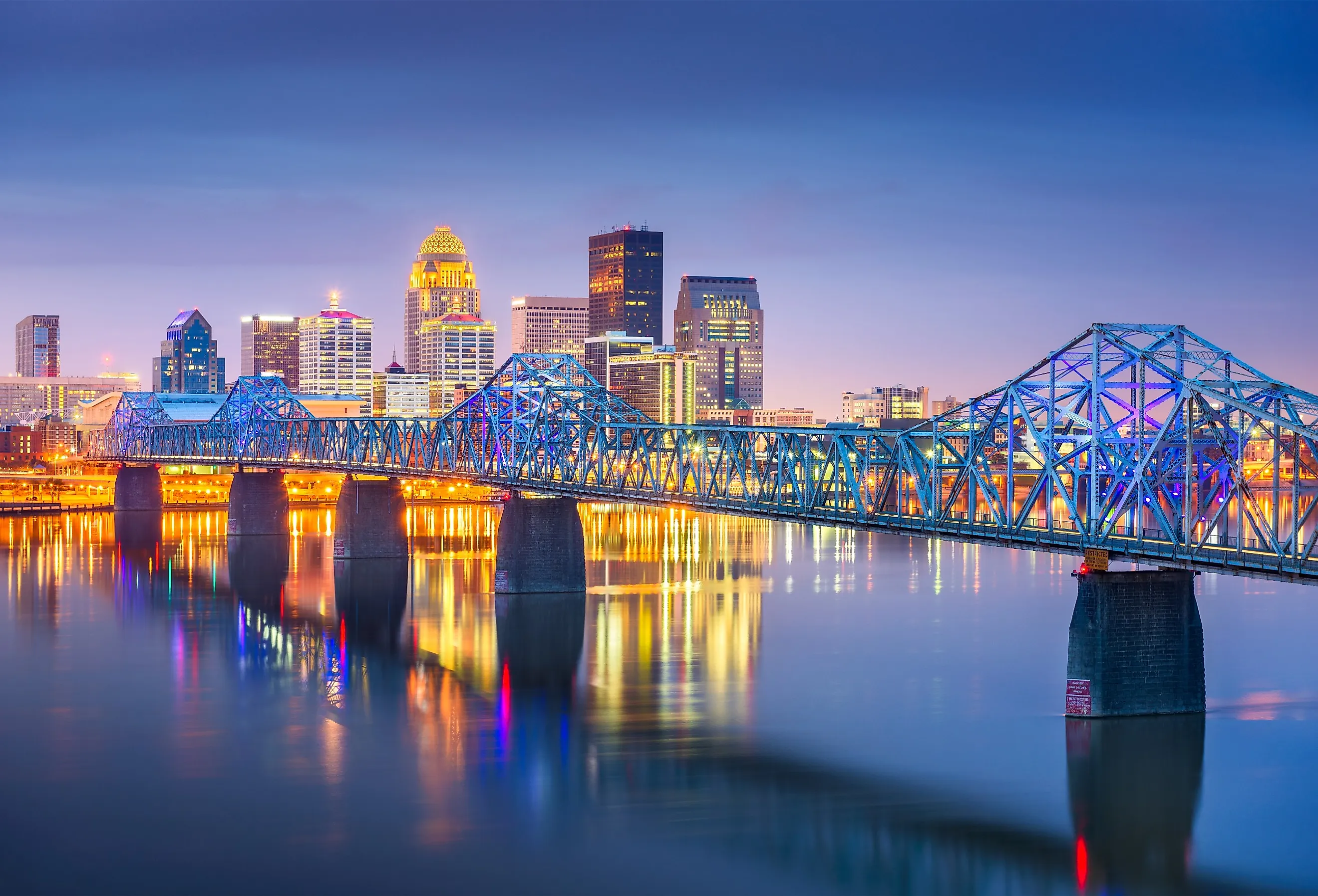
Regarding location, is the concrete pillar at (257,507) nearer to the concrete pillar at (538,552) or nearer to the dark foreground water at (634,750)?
the dark foreground water at (634,750)

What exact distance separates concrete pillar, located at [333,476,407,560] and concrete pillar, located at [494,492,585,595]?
78.6 ft

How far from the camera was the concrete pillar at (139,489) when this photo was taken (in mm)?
183125

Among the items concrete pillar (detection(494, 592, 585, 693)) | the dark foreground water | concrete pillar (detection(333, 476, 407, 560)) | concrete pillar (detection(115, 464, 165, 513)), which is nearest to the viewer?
the dark foreground water

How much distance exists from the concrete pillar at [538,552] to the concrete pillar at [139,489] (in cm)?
9971

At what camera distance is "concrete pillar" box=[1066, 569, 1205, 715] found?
178 ft

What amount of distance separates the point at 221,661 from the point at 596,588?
29.8 meters

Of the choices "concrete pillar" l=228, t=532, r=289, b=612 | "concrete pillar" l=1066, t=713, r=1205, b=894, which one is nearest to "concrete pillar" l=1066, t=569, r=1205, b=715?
"concrete pillar" l=1066, t=713, r=1205, b=894

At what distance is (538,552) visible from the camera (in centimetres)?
9456

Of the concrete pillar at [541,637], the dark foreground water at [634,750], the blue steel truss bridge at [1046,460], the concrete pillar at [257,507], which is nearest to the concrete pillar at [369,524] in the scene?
the blue steel truss bridge at [1046,460]

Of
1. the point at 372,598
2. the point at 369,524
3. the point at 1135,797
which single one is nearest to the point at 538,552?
the point at 372,598

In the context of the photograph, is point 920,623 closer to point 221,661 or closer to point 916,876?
point 221,661

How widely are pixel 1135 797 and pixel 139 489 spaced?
153186mm

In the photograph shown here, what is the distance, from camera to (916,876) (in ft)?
139

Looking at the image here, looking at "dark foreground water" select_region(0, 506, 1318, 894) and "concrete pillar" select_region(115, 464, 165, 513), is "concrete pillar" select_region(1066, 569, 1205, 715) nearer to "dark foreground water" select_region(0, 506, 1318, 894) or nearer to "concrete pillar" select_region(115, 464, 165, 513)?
"dark foreground water" select_region(0, 506, 1318, 894)
